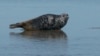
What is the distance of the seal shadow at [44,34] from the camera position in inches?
861

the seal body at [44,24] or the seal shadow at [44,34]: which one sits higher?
the seal body at [44,24]

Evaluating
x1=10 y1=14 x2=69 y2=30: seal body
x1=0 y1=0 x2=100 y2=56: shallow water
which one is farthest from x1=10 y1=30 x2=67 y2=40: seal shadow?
x1=10 y1=14 x2=69 y2=30: seal body

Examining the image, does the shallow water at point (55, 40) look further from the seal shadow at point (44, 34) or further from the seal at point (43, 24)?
the seal at point (43, 24)

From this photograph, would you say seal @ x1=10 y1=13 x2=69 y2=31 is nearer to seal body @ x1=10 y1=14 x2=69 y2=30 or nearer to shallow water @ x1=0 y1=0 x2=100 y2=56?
seal body @ x1=10 y1=14 x2=69 y2=30

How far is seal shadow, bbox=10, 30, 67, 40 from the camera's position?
71.7ft

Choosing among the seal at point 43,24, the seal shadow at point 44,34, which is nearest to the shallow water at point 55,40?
the seal shadow at point 44,34

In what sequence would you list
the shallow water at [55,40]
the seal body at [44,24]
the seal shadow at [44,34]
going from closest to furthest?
the shallow water at [55,40] → the seal shadow at [44,34] → the seal body at [44,24]

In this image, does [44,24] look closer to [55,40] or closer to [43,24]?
[43,24]

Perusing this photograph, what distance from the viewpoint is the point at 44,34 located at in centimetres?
2284

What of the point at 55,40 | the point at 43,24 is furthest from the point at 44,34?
the point at 55,40

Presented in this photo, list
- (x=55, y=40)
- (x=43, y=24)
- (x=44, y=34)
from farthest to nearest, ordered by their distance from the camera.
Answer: (x=43, y=24), (x=44, y=34), (x=55, y=40)

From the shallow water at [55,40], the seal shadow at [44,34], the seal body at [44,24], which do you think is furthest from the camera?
the seal body at [44,24]

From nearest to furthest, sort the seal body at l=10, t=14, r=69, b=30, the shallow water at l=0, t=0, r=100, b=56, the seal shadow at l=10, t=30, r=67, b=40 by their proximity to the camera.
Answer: the shallow water at l=0, t=0, r=100, b=56
the seal shadow at l=10, t=30, r=67, b=40
the seal body at l=10, t=14, r=69, b=30

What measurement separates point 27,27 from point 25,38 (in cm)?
270
